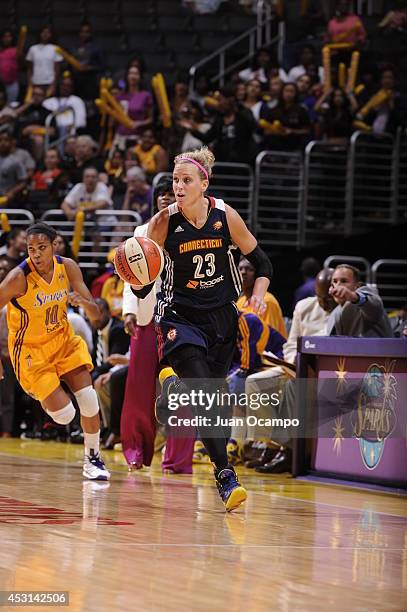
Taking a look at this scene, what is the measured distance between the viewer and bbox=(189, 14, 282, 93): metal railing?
18203mm

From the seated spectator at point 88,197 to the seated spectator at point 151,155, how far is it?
30.4 inches

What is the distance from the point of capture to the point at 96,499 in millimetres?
6824

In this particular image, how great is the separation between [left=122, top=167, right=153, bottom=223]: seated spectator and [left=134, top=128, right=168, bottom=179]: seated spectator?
0.58m

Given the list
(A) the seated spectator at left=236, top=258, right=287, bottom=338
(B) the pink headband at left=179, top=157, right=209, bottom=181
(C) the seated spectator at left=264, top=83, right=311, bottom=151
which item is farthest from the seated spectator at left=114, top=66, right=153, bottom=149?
(B) the pink headband at left=179, top=157, right=209, bottom=181

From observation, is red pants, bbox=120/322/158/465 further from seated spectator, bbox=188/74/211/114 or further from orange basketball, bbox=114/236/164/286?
seated spectator, bbox=188/74/211/114

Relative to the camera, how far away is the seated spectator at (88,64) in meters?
18.0

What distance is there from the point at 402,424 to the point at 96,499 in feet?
7.17

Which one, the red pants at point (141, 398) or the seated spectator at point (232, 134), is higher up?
the seated spectator at point (232, 134)

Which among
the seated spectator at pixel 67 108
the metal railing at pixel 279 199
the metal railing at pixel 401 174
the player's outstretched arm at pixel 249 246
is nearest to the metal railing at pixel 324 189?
the metal railing at pixel 279 199

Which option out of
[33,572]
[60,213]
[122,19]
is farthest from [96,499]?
[122,19]

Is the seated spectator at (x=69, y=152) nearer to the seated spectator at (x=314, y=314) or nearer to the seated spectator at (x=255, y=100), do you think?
the seated spectator at (x=255, y=100)

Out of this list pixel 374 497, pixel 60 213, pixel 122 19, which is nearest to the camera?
pixel 374 497

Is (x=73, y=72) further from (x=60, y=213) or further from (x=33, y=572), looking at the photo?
(x=33, y=572)

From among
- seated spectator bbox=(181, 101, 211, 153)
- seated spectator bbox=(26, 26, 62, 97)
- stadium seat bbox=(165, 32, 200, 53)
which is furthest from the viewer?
stadium seat bbox=(165, 32, 200, 53)
